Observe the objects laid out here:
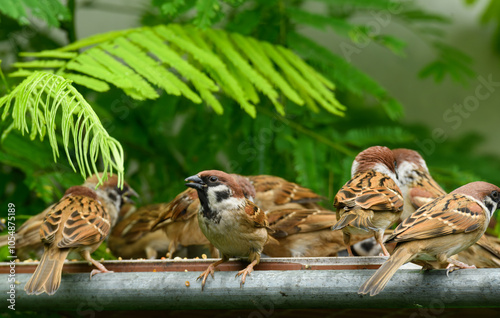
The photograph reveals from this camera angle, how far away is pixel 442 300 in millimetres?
2041

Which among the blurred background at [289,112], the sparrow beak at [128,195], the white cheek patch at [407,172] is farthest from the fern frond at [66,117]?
the white cheek patch at [407,172]

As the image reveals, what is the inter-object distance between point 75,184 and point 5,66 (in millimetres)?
1519

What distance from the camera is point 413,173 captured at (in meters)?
3.23

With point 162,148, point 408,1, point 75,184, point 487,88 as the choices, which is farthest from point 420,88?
point 75,184

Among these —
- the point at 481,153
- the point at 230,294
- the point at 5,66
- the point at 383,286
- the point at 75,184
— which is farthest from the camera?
the point at 481,153

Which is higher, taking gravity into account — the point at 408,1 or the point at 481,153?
the point at 408,1

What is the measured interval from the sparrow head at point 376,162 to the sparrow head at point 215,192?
32.1 inches

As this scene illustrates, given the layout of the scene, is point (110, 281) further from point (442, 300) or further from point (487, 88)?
point (487, 88)

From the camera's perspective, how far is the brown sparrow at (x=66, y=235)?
2.29 meters

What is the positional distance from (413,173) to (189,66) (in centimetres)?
139

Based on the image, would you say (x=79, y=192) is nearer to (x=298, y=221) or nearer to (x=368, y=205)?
(x=298, y=221)

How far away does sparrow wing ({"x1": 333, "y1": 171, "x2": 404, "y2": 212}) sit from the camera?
253 centimetres

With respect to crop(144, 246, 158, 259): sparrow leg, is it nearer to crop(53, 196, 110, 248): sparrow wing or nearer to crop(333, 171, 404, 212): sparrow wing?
crop(53, 196, 110, 248): sparrow wing

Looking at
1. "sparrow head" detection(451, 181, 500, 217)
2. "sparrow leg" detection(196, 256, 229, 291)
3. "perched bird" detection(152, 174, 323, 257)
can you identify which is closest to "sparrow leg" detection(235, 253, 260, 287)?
"sparrow leg" detection(196, 256, 229, 291)
